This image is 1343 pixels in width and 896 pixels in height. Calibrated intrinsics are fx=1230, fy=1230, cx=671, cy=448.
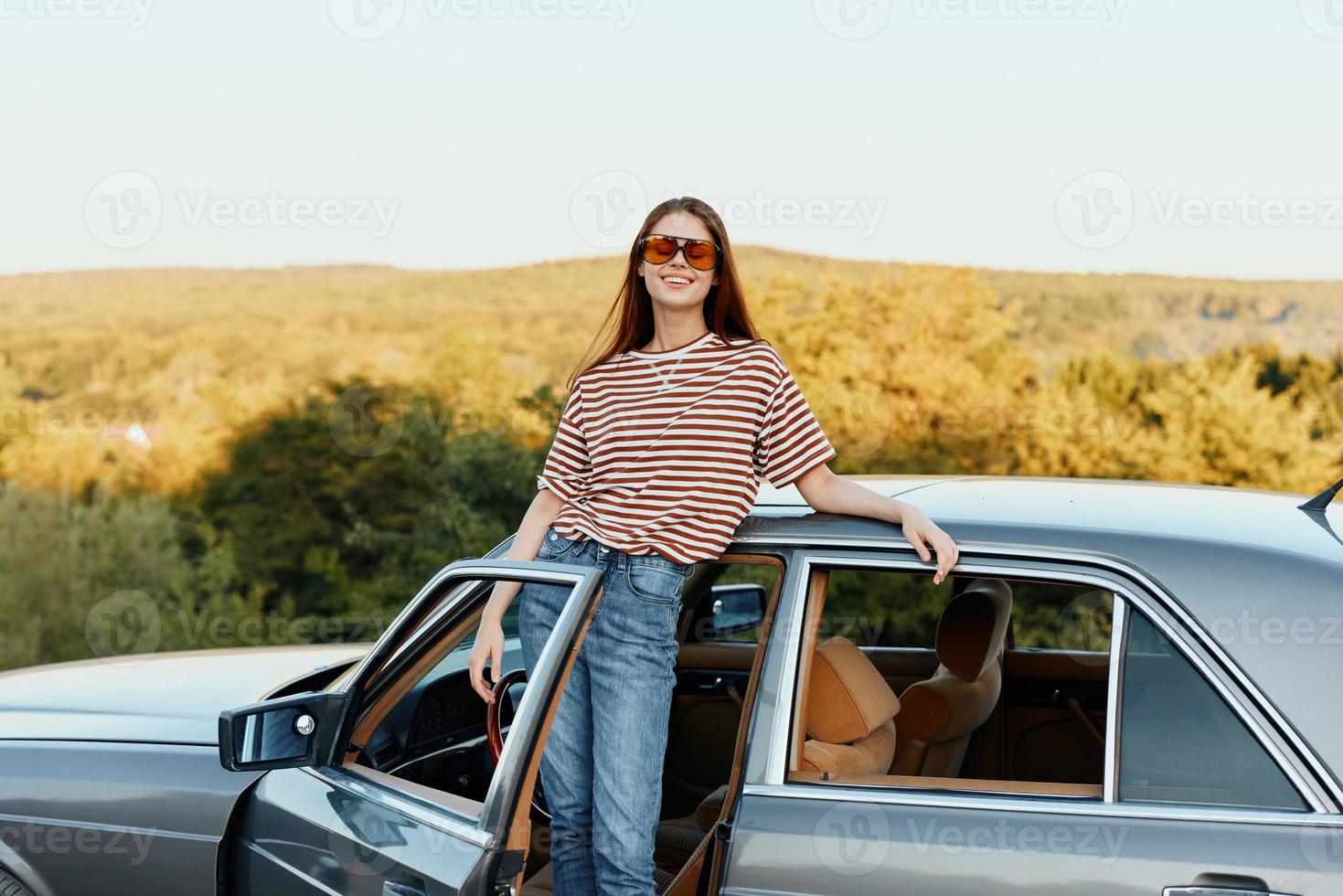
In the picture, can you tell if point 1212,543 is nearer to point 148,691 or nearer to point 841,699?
point 841,699

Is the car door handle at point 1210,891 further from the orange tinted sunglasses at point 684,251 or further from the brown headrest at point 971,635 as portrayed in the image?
the orange tinted sunglasses at point 684,251

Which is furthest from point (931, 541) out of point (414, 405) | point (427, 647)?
point (414, 405)

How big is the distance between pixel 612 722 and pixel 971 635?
1232 mm

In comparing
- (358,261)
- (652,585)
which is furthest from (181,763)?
(358,261)

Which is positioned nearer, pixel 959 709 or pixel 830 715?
pixel 830 715

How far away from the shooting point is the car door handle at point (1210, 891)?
2.08 metres

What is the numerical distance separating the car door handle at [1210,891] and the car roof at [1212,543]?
240mm

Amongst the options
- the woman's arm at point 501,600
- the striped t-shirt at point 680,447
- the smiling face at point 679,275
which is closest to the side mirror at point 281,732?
the woman's arm at point 501,600

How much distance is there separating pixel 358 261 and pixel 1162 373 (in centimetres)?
973

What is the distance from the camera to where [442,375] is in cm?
1366

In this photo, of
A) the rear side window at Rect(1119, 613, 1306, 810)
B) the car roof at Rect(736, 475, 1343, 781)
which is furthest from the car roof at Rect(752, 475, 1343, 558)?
the rear side window at Rect(1119, 613, 1306, 810)

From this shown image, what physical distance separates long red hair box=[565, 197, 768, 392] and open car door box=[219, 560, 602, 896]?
0.65 meters

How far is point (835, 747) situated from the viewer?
Answer: 2680mm

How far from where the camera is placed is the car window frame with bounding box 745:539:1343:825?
7.02 ft
